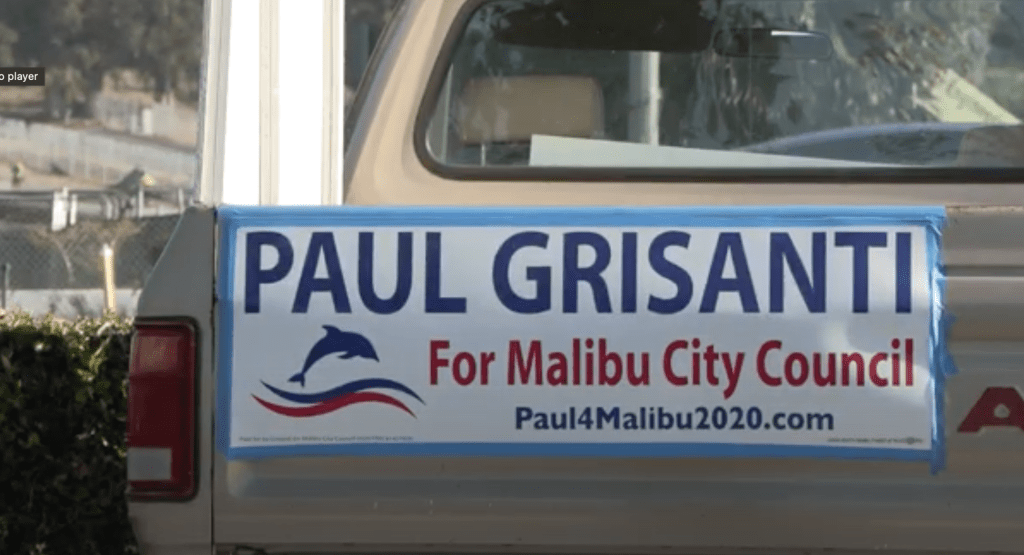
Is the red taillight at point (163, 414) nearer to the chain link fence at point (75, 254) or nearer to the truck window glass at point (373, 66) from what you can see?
the truck window glass at point (373, 66)

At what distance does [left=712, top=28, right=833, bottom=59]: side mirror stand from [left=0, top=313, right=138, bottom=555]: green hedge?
353cm

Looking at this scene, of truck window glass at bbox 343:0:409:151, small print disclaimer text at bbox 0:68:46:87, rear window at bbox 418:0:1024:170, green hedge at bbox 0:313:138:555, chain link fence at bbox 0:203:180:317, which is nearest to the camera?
rear window at bbox 418:0:1024:170

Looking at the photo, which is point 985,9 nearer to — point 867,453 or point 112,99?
point 867,453

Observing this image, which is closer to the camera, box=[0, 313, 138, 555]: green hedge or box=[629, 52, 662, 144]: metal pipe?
box=[629, 52, 662, 144]: metal pipe

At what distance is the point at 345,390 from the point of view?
119 inches

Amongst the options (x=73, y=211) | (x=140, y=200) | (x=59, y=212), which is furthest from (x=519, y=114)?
(x=140, y=200)

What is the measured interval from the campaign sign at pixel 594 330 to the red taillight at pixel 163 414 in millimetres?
91

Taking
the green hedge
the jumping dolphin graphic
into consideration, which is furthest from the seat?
the green hedge

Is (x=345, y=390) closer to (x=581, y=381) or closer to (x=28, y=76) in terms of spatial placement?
(x=581, y=381)

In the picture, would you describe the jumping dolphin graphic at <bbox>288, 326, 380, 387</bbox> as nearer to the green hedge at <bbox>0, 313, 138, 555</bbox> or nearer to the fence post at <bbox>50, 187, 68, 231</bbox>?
the green hedge at <bbox>0, 313, 138, 555</bbox>

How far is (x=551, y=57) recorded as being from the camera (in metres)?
3.85

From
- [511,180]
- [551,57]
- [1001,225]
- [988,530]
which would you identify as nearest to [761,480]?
[988,530]

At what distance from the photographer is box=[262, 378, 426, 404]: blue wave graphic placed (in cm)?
300

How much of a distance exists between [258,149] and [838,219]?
43.7 inches
